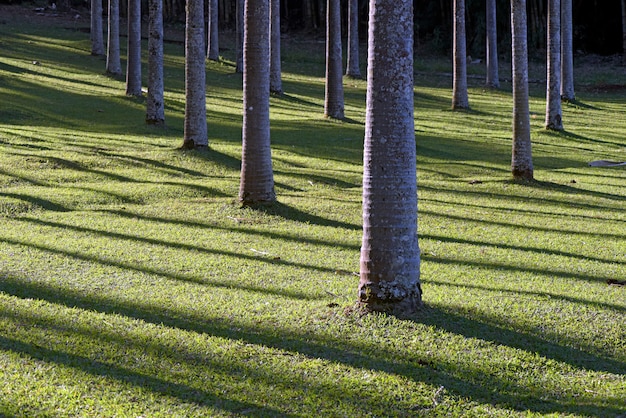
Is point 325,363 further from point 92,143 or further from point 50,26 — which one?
point 50,26

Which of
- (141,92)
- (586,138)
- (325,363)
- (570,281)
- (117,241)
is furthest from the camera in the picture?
(141,92)

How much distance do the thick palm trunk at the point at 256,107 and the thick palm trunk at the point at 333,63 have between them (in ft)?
39.0

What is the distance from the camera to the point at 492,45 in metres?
36.0

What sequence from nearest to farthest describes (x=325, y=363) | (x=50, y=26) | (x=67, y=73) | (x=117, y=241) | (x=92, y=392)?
(x=92, y=392)
(x=325, y=363)
(x=117, y=241)
(x=67, y=73)
(x=50, y=26)

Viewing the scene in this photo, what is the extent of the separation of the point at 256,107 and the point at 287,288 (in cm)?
488

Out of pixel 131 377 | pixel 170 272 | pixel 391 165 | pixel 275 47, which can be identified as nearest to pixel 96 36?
pixel 275 47

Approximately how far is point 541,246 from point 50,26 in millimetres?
43224

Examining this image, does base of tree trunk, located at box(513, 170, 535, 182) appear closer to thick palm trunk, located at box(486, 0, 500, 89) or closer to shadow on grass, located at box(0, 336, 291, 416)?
shadow on grass, located at box(0, 336, 291, 416)

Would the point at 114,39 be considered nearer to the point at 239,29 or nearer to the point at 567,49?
the point at 239,29

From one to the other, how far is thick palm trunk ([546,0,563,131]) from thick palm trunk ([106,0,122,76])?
16179 mm

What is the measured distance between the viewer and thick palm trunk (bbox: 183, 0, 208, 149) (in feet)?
55.0

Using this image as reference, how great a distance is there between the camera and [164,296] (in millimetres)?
8469

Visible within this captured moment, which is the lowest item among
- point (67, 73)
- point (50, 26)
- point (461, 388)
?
point (461, 388)

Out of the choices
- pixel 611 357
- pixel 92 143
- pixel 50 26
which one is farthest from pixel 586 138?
pixel 50 26
